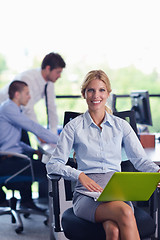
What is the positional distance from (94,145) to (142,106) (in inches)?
50.5

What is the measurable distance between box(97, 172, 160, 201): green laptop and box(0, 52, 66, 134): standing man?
6.52 feet

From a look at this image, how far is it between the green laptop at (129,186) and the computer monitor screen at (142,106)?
140 cm

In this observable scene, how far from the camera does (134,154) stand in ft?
6.81

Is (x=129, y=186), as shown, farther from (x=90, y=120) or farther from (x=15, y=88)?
(x=15, y=88)

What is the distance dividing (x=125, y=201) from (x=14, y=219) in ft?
5.35

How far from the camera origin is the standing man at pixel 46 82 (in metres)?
3.75

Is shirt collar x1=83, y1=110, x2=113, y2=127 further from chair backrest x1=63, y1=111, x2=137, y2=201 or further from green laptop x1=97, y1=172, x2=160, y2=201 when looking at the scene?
green laptop x1=97, y1=172, x2=160, y2=201

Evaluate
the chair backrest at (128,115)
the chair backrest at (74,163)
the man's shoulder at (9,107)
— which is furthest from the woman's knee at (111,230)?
the man's shoulder at (9,107)

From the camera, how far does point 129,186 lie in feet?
5.57

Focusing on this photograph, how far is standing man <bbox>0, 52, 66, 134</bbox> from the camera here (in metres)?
3.75

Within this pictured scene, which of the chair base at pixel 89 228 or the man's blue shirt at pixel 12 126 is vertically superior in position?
the man's blue shirt at pixel 12 126

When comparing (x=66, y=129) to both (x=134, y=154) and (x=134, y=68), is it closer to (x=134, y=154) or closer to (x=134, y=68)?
(x=134, y=154)

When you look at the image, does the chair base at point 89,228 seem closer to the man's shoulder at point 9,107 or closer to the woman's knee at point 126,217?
the woman's knee at point 126,217

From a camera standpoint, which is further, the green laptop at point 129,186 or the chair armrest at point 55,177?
the chair armrest at point 55,177
